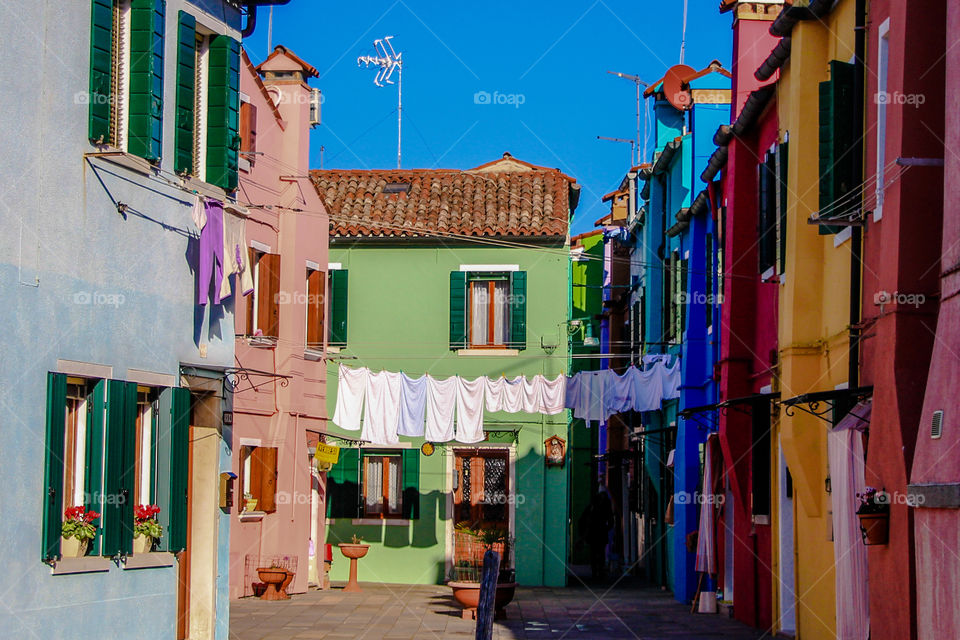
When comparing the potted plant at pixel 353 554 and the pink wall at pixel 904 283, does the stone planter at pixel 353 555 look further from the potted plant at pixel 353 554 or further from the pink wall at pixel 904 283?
the pink wall at pixel 904 283

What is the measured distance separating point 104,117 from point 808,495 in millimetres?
8819

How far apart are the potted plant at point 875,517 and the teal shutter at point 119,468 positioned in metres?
6.96

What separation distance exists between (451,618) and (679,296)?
841cm

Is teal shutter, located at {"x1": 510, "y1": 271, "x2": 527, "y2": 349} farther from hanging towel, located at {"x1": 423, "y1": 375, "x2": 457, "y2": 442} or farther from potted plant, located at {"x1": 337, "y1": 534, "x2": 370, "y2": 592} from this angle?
potted plant, located at {"x1": 337, "y1": 534, "x2": 370, "y2": 592}

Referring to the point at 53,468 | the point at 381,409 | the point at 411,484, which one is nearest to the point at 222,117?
the point at 53,468

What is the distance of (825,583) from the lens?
14922 millimetres

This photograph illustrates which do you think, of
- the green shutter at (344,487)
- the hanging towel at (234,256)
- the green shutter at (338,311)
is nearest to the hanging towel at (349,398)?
the green shutter at (338,311)

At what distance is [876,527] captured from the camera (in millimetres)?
11172

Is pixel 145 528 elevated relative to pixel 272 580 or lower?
elevated

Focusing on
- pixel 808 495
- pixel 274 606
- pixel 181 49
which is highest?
pixel 181 49

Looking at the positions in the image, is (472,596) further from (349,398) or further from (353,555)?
(349,398)

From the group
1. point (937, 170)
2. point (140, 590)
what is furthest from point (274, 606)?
point (937, 170)

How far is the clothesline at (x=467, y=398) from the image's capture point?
83.5 feet

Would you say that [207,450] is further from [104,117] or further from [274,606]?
[274,606]
